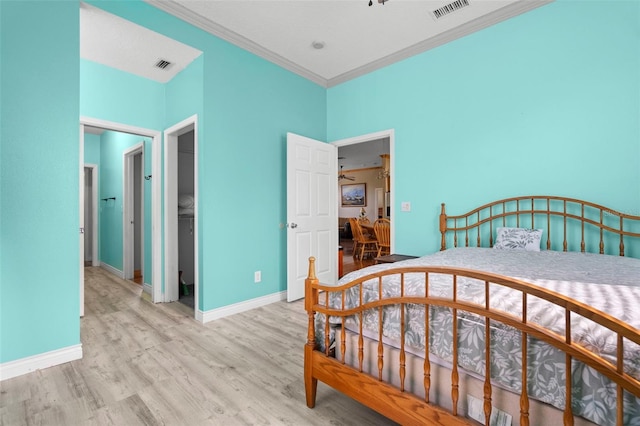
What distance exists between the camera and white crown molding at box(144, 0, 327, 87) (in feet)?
8.78

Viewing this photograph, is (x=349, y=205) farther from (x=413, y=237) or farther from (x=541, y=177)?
(x=541, y=177)

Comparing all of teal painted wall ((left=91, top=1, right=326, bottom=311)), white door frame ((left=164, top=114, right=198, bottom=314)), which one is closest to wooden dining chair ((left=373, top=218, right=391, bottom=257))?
teal painted wall ((left=91, top=1, right=326, bottom=311))

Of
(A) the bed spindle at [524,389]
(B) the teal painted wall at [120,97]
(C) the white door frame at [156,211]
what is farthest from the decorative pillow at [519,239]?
(B) the teal painted wall at [120,97]

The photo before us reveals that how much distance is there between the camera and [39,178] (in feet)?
6.92

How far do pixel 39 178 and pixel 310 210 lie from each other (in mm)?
2505

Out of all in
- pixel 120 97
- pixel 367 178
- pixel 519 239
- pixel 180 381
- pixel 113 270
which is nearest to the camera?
pixel 180 381

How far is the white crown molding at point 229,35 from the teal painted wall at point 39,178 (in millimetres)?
707

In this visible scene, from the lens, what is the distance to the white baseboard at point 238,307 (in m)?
2.95

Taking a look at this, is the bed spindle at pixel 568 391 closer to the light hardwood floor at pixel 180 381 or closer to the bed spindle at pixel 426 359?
the bed spindle at pixel 426 359

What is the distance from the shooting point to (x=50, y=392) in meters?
1.83

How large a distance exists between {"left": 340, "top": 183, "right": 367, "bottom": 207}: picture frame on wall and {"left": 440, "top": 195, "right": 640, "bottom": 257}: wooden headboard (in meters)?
7.59

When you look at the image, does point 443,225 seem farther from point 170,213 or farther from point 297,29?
point 170,213

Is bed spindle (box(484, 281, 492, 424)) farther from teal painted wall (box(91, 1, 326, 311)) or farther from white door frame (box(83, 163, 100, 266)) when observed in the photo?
white door frame (box(83, 163, 100, 266))

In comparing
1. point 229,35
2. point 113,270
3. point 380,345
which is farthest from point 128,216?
point 380,345
